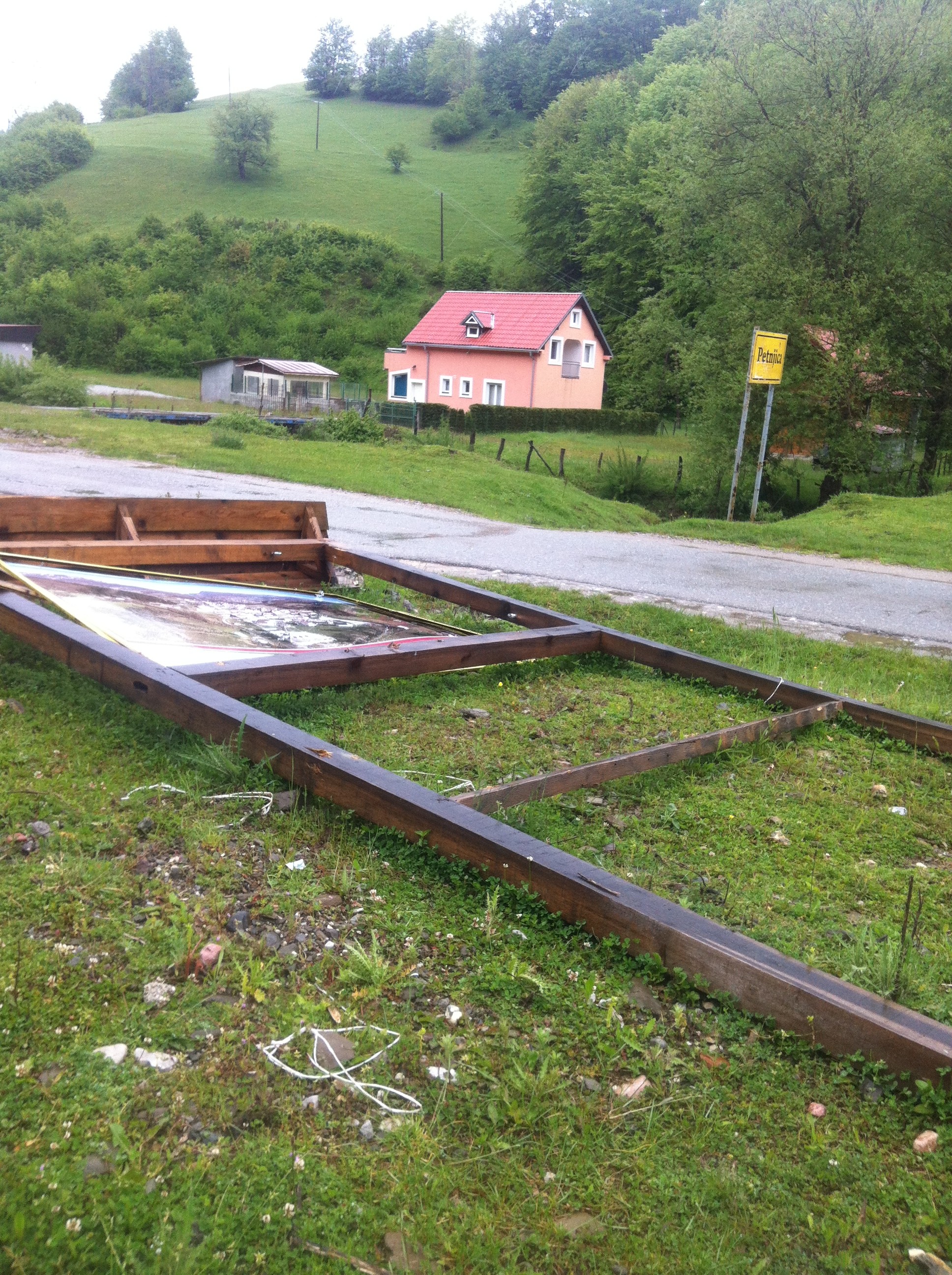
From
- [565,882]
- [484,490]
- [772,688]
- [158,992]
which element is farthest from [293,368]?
[158,992]

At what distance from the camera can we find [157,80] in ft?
456

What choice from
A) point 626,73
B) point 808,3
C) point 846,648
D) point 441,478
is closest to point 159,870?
point 846,648

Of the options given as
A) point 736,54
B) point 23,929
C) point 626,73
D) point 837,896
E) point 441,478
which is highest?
point 626,73

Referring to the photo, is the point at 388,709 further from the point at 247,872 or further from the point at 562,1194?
the point at 562,1194

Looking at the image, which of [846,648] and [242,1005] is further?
[846,648]

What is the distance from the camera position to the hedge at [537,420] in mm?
42438

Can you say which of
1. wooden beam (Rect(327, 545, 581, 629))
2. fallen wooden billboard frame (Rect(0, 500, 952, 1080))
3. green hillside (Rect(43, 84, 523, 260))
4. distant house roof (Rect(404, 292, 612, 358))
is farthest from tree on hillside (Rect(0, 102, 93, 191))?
fallen wooden billboard frame (Rect(0, 500, 952, 1080))

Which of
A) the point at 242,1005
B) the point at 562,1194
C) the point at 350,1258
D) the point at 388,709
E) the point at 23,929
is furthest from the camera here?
the point at 388,709

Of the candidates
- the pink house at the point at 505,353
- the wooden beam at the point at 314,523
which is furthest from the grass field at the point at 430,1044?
the pink house at the point at 505,353

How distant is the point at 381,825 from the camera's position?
340 cm

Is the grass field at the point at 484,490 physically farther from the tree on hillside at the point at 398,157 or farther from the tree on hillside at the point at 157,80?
the tree on hillside at the point at 157,80

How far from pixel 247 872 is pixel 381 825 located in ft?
1.51

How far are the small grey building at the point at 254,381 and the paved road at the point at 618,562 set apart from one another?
113 feet

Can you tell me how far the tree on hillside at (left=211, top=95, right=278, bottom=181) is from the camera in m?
93.0
